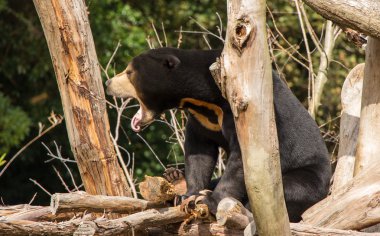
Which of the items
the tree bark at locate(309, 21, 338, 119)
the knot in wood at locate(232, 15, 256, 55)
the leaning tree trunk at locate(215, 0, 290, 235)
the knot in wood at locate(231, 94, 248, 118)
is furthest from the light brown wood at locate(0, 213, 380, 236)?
the tree bark at locate(309, 21, 338, 119)

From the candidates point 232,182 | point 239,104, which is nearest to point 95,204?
point 232,182

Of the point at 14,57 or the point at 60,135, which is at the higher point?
the point at 14,57

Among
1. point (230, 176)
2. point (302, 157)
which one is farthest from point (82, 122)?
point (302, 157)

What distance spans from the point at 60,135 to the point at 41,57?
44.1 inches

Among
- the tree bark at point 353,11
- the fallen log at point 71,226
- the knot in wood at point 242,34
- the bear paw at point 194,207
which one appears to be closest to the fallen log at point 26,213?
the fallen log at point 71,226

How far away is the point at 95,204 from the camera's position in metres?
4.66

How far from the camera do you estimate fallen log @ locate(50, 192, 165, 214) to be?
4480mm

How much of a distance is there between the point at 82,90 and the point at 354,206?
1639 millimetres

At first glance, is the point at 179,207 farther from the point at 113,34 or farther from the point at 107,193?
the point at 113,34

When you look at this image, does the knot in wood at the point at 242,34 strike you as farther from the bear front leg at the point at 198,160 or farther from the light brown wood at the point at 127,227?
the bear front leg at the point at 198,160

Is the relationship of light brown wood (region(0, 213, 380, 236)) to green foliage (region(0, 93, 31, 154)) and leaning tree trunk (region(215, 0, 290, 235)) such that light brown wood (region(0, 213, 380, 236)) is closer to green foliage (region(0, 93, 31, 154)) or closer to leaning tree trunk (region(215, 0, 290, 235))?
leaning tree trunk (region(215, 0, 290, 235))

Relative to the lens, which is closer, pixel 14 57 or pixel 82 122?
pixel 82 122

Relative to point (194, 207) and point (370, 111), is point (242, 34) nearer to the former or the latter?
point (194, 207)

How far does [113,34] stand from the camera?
11359 millimetres
